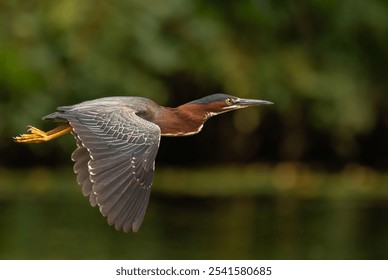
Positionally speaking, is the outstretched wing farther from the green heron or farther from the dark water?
the dark water

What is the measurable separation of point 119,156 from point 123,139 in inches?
4.1

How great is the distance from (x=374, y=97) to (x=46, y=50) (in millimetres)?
5573

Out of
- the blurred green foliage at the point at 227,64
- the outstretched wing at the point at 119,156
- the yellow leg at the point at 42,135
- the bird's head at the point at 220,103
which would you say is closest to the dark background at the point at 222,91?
the blurred green foliage at the point at 227,64

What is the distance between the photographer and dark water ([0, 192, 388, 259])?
12445 mm

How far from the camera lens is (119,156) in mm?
5418

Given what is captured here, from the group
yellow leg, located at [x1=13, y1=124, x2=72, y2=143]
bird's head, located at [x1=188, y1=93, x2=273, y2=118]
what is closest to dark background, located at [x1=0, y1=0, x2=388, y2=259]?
yellow leg, located at [x1=13, y1=124, x2=72, y2=143]

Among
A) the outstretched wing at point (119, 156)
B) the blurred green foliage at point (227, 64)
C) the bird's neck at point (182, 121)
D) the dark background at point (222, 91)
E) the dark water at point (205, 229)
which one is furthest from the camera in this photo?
the blurred green foliage at point (227, 64)

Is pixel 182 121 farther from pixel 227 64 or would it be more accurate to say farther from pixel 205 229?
pixel 227 64

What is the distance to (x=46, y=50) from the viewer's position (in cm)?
1803

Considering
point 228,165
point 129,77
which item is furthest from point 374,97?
point 129,77

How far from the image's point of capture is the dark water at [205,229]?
12445 mm

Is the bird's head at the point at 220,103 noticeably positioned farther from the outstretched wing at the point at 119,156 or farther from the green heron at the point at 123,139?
the outstretched wing at the point at 119,156

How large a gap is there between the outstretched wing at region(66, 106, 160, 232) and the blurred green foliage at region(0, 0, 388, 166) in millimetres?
10754

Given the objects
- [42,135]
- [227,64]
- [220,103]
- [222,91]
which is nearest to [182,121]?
[220,103]
